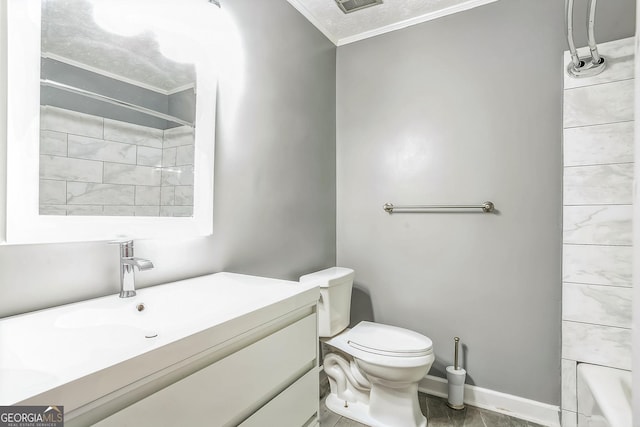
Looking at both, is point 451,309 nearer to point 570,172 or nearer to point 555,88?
A: point 570,172

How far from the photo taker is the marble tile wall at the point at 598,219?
1510 mm

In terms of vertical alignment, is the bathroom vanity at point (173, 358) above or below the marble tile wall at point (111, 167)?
below

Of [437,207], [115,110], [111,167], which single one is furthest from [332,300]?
[115,110]

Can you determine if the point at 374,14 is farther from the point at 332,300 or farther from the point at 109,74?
the point at 332,300

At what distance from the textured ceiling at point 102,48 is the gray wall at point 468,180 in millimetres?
1355

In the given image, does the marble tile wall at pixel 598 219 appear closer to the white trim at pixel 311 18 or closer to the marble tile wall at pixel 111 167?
the white trim at pixel 311 18

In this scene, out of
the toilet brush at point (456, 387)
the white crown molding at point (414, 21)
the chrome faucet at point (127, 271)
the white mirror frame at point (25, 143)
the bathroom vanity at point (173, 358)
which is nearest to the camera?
the bathroom vanity at point (173, 358)

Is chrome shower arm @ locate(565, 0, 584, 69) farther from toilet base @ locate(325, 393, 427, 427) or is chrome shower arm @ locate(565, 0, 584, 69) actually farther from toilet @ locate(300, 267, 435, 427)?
toilet base @ locate(325, 393, 427, 427)

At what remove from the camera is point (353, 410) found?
178 cm

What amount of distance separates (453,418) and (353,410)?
1.80ft

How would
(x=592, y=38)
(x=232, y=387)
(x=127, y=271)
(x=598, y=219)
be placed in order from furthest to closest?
(x=598, y=219)
(x=592, y=38)
(x=127, y=271)
(x=232, y=387)

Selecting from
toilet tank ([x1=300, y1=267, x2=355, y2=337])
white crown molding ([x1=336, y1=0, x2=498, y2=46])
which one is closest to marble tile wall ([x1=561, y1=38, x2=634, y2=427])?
white crown molding ([x1=336, y1=0, x2=498, y2=46])

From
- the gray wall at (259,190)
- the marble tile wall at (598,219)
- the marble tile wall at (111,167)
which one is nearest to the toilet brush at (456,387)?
the marble tile wall at (598,219)

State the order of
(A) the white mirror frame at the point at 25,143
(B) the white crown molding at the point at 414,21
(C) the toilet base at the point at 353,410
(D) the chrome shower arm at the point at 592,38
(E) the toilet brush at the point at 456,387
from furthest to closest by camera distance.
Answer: (B) the white crown molding at the point at 414,21
(E) the toilet brush at the point at 456,387
(C) the toilet base at the point at 353,410
(D) the chrome shower arm at the point at 592,38
(A) the white mirror frame at the point at 25,143
